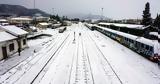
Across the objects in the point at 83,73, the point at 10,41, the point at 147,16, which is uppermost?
the point at 147,16

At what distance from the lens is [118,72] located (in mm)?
18547

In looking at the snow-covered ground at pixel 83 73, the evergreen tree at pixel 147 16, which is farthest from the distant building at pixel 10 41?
the evergreen tree at pixel 147 16

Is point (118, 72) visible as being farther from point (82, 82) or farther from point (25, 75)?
point (25, 75)

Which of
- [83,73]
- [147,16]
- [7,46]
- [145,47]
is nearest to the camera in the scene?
[83,73]

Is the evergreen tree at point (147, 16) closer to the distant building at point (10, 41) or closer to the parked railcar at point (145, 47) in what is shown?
the parked railcar at point (145, 47)

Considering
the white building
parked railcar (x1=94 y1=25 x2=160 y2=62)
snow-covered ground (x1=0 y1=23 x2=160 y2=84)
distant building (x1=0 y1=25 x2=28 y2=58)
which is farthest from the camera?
distant building (x1=0 y1=25 x2=28 y2=58)

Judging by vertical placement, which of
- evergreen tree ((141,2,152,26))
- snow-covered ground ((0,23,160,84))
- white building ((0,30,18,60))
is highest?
evergreen tree ((141,2,152,26))

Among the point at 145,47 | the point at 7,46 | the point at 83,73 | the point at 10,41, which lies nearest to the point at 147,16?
the point at 145,47

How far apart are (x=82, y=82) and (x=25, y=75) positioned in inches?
233

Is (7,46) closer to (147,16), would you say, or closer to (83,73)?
(83,73)

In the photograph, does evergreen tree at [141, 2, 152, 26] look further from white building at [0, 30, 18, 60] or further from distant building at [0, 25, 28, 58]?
white building at [0, 30, 18, 60]

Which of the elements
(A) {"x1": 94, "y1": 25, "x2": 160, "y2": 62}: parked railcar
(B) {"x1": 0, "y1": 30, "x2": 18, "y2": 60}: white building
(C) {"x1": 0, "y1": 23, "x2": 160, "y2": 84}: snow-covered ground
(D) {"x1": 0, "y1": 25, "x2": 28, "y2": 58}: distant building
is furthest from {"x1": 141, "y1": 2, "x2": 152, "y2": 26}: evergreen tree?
(B) {"x1": 0, "y1": 30, "x2": 18, "y2": 60}: white building

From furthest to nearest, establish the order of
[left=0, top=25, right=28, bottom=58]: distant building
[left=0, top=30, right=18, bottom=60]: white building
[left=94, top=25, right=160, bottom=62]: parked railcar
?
[left=0, top=25, right=28, bottom=58]: distant building < [left=0, top=30, right=18, bottom=60]: white building < [left=94, top=25, right=160, bottom=62]: parked railcar

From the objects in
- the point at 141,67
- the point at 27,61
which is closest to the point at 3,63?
the point at 27,61
